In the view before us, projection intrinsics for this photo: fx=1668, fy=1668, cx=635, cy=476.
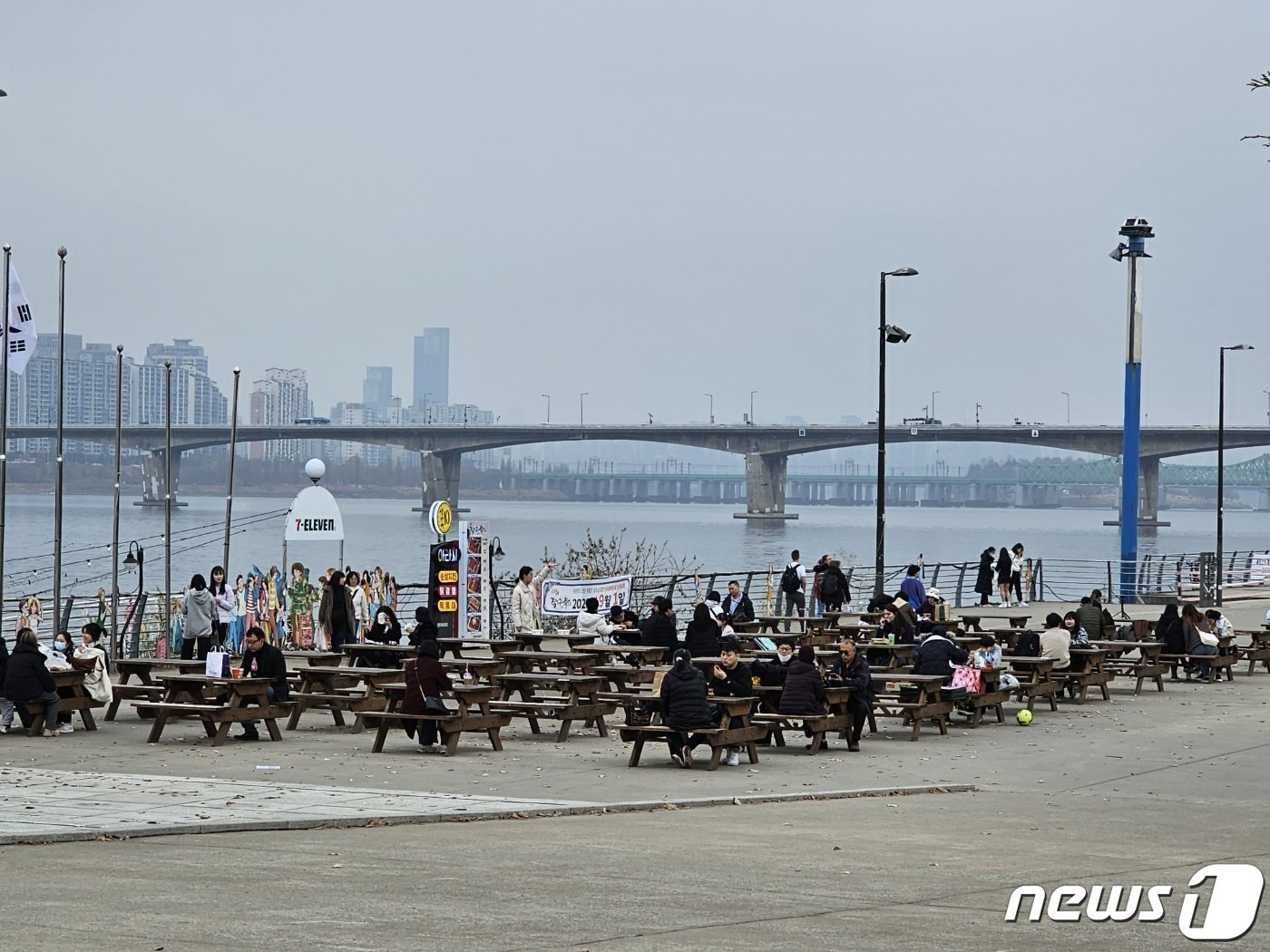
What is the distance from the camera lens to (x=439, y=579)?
2783 cm

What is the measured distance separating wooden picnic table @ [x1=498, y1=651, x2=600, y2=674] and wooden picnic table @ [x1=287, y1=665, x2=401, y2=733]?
251cm

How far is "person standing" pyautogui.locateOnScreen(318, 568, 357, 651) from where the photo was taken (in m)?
26.1

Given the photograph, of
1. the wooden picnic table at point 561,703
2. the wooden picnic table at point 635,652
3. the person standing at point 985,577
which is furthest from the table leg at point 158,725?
the person standing at point 985,577

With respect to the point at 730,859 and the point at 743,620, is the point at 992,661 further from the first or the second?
the point at 730,859

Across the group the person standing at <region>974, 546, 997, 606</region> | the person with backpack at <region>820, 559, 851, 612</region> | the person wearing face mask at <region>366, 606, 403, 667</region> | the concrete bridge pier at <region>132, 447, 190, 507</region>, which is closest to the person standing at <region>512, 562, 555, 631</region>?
the person wearing face mask at <region>366, 606, 403, 667</region>

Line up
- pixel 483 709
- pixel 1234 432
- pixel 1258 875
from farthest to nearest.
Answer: pixel 1234 432, pixel 483 709, pixel 1258 875

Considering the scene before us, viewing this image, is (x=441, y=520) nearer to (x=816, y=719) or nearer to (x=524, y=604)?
(x=524, y=604)

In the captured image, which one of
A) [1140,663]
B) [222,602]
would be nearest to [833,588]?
[1140,663]

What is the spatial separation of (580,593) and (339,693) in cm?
1144

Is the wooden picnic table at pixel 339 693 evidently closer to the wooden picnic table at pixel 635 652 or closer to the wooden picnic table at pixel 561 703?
the wooden picnic table at pixel 561 703

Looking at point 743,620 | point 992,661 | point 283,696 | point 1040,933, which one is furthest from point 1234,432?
point 1040,933

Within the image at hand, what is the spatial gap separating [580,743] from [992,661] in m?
6.08

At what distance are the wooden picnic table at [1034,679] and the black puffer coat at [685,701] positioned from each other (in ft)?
21.3

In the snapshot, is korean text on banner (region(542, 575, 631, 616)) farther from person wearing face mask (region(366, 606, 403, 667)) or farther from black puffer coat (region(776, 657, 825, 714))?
black puffer coat (region(776, 657, 825, 714))
